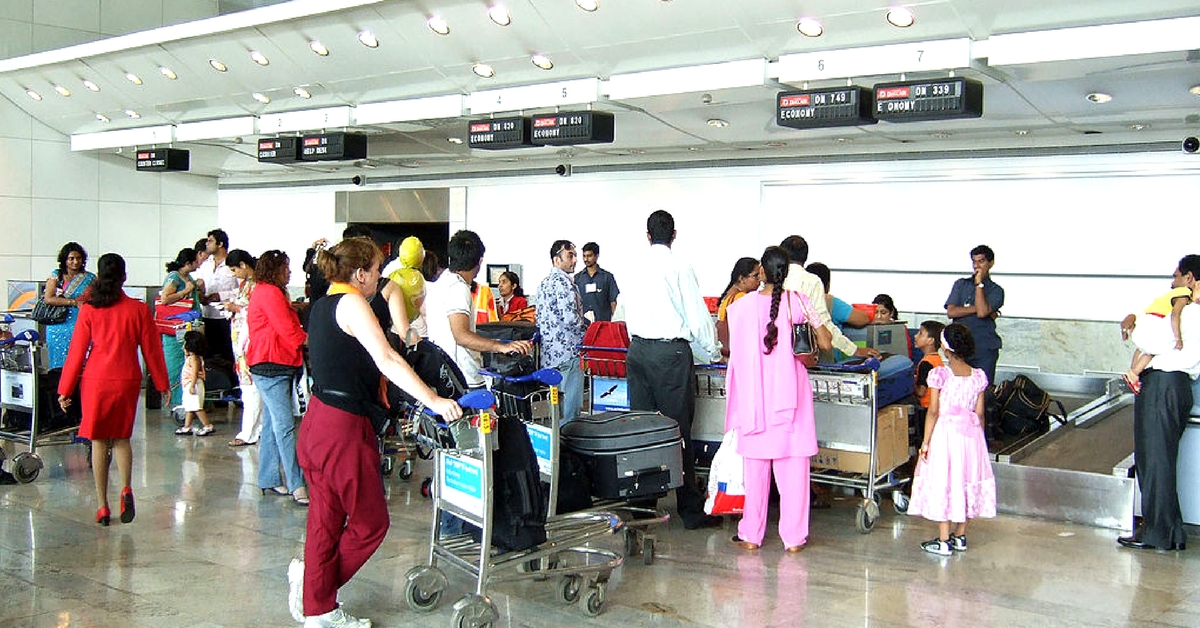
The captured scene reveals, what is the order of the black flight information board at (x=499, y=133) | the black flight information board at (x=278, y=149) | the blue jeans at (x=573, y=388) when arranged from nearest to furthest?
the blue jeans at (x=573, y=388) → the black flight information board at (x=499, y=133) → the black flight information board at (x=278, y=149)

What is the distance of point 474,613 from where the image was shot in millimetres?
4664

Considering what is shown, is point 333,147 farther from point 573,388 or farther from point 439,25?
point 573,388

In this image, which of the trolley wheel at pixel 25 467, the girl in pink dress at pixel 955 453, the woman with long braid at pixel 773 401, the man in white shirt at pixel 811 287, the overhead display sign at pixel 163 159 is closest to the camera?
the woman with long braid at pixel 773 401

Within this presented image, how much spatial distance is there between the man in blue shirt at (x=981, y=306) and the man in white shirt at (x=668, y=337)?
4054mm

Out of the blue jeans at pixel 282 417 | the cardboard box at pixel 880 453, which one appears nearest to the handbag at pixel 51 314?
the blue jeans at pixel 282 417

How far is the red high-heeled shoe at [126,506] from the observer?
268 inches

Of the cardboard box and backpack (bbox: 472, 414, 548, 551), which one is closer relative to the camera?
backpack (bbox: 472, 414, 548, 551)

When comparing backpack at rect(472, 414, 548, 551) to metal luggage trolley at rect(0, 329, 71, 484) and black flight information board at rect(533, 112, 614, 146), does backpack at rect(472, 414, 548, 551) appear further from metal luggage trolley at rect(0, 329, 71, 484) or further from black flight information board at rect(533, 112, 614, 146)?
black flight information board at rect(533, 112, 614, 146)

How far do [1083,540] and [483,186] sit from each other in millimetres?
11750

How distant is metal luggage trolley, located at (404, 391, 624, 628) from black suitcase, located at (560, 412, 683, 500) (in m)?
0.20

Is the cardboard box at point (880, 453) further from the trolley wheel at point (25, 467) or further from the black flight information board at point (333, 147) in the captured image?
the black flight information board at point (333, 147)

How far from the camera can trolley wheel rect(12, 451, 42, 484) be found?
8.02m

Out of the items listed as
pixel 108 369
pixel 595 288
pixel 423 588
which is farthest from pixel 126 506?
pixel 595 288

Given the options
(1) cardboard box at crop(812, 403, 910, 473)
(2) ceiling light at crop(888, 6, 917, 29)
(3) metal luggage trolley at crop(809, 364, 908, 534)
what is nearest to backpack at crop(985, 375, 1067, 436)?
(1) cardboard box at crop(812, 403, 910, 473)
